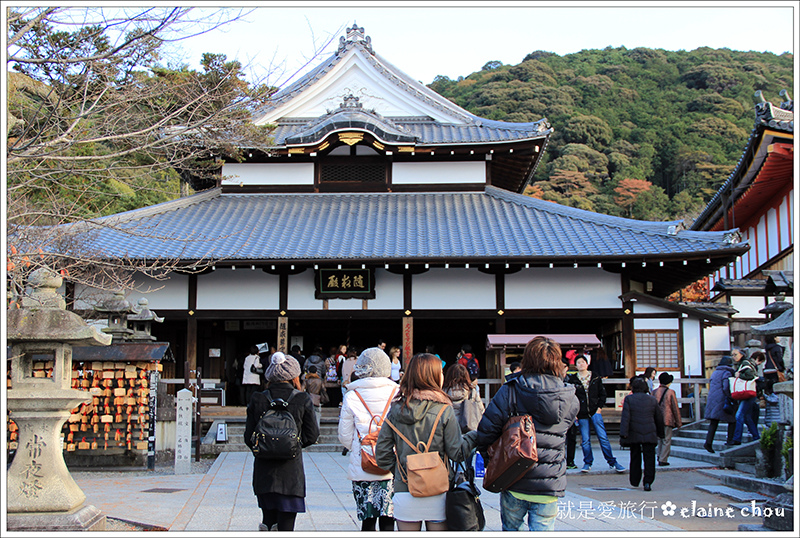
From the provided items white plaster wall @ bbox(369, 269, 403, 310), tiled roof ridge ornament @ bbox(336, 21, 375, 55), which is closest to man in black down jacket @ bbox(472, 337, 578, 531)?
white plaster wall @ bbox(369, 269, 403, 310)

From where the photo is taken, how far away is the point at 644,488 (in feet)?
28.4

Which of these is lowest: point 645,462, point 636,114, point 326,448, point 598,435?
point 326,448

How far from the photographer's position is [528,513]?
179 inches

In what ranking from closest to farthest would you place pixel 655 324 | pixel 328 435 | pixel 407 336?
pixel 328 435
pixel 655 324
pixel 407 336

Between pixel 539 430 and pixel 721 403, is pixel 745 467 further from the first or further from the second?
pixel 539 430

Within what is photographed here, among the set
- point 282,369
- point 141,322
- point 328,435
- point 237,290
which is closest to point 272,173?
point 237,290

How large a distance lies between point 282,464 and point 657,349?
40.5 feet

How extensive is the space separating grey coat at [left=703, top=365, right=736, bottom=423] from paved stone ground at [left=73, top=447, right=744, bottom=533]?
830 mm

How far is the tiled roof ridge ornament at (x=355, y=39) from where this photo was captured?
20.2 m

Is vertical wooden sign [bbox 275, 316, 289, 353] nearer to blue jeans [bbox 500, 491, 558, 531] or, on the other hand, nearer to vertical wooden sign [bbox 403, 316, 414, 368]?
vertical wooden sign [bbox 403, 316, 414, 368]

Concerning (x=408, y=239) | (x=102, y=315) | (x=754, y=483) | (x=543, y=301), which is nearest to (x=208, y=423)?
(x=102, y=315)

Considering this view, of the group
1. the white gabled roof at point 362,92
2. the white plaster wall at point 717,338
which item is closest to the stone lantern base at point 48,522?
the white gabled roof at point 362,92

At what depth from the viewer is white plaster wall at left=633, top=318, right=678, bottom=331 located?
15414mm

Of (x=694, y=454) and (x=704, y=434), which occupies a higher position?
(x=704, y=434)
